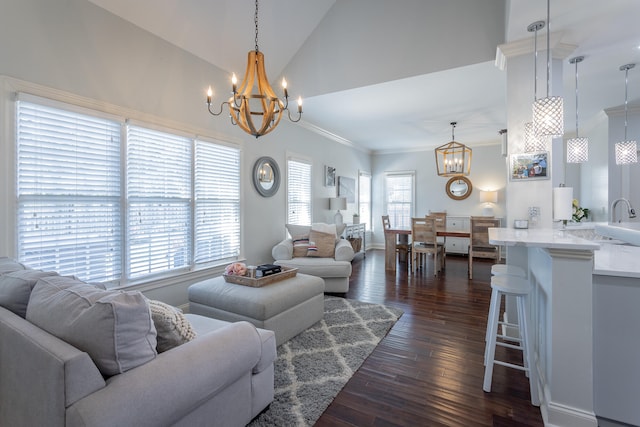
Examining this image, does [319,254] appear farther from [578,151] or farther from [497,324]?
[578,151]

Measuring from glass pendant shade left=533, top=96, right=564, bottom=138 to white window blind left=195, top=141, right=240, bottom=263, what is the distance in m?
3.30

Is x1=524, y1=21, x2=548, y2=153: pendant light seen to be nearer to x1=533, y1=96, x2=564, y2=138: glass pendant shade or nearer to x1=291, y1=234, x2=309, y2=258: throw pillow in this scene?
x1=533, y1=96, x2=564, y2=138: glass pendant shade

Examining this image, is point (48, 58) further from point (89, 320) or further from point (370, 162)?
Answer: point (370, 162)

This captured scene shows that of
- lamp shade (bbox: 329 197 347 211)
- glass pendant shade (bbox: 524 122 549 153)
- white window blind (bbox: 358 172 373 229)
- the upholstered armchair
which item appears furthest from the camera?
white window blind (bbox: 358 172 373 229)

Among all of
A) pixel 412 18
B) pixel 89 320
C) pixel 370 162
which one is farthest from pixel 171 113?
pixel 370 162

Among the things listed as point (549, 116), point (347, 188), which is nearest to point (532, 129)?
point (549, 116)

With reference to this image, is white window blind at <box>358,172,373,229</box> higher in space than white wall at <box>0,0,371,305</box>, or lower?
lower

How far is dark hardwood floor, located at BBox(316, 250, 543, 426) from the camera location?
1736 millimetres

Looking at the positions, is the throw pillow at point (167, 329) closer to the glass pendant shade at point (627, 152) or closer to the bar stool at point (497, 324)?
the bar stool at point (497, 324)

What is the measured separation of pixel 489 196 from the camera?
22.3 feet

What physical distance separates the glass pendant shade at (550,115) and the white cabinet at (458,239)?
5264mm

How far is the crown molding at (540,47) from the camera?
2584mm

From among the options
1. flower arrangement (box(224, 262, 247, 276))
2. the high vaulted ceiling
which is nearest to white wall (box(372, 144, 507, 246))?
the high vaulted ceiling

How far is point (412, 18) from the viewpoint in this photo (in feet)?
11.5
